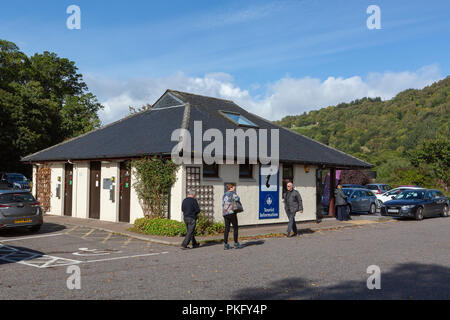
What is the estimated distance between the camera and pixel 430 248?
1204 centimetres

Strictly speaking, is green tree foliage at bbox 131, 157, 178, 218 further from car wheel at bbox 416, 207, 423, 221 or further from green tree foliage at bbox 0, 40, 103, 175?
green tree foliage at bbox 0, 40, 103, 175

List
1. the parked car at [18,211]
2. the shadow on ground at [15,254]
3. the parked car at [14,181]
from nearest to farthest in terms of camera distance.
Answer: the shadow on ground at [15,254]
the parked car at [18,211]
the parked car at [14,181]

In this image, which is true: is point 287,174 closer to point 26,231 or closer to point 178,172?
point 178,172

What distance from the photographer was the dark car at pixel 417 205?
2116 centimetres

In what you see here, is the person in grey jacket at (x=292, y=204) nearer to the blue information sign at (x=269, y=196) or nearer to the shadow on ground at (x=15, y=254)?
the blue information sign at (x=269, y=196)

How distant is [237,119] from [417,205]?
10.1 metres

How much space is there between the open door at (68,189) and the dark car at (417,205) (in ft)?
50.6

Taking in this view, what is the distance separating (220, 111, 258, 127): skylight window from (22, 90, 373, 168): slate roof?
306 mm

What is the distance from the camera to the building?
15727 mm

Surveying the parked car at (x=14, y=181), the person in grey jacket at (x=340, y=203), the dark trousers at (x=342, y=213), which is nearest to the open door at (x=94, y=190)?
the person in grey jacket at (x=340, y=203)

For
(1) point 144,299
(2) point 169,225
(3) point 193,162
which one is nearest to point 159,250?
(2) point 169,225

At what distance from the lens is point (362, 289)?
7145 millimetres

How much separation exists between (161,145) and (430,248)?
942cm

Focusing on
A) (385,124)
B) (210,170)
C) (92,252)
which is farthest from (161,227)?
(385,124)
